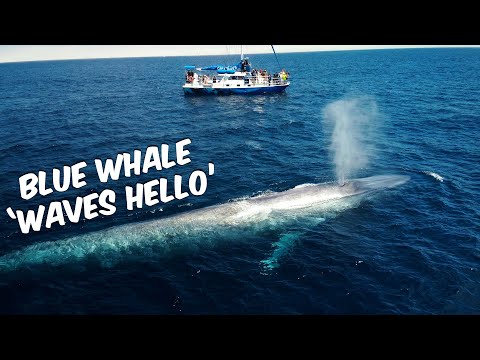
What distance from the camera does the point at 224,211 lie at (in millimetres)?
33250

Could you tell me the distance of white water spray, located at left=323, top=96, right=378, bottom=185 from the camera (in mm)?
48309

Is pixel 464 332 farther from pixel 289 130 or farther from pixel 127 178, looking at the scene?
pixel 289 130

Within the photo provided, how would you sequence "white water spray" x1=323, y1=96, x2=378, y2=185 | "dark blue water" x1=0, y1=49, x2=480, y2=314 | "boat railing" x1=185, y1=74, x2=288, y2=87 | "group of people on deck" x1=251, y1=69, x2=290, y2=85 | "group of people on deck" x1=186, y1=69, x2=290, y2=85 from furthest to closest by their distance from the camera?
"group of people on deck" x1=251, y1=69, x2=290, y2=85 < "group of people on deck" x1=186, y1=69, x2=290, y2=85 < "boat railing" x1=185, y1=74, x2=288, y2=87 < "white water spray" x1=323, y1=96, x2=378, y2=185 < "dark blue water" x1=0, y1=49, x2=480, y2=314

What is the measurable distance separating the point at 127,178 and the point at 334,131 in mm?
41982

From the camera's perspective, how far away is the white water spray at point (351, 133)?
48.3m

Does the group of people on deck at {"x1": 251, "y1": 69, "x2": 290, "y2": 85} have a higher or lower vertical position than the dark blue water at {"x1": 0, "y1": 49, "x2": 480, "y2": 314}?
higher

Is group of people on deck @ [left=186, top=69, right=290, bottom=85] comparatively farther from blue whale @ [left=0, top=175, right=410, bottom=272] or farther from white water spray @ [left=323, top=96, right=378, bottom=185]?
blue whale @ [left=0, top=175, right=410, bottom=272]

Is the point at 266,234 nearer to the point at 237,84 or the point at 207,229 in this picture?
the point at 207,229

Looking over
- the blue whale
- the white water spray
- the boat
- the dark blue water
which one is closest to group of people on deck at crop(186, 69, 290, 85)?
the boat

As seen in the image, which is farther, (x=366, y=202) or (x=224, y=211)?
(x=366, y=202)

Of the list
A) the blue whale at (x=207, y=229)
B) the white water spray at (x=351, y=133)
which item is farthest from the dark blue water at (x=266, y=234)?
the white water spray at (x=351, y=133)

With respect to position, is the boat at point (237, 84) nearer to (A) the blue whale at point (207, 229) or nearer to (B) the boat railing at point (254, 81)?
(B) the boat railing at point (254, 81)
